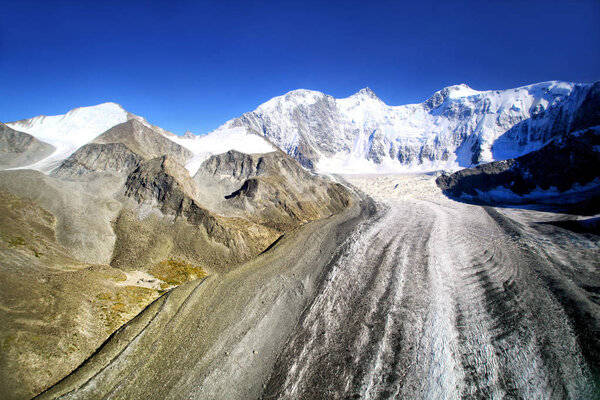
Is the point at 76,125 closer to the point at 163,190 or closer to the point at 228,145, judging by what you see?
the point at 228,145

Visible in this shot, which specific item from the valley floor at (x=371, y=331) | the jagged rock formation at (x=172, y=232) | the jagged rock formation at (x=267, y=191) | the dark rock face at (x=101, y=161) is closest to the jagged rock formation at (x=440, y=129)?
the jagged rock formation at (x=267, y=191)

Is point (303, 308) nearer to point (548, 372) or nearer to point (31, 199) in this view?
point (548, 372)

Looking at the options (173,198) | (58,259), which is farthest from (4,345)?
(173,198)

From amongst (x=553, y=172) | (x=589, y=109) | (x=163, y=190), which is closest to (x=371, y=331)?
(x=163, y=190)

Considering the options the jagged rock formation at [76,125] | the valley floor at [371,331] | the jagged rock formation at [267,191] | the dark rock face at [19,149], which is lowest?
the valley floor at [371,331]

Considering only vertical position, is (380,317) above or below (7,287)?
below

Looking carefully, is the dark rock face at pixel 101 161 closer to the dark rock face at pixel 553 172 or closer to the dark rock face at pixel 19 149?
the dark rock face at pixel 19 149

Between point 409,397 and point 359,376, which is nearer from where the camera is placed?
point 409,397
